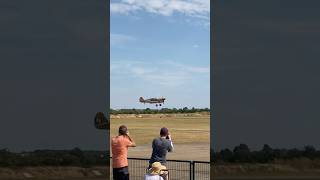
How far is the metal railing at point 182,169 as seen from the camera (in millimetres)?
11385

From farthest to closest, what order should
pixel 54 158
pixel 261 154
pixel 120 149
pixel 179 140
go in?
pixel 179 140, pixel 261 154, pixel 54 158, pixel 120 149

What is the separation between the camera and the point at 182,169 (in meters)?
11.8

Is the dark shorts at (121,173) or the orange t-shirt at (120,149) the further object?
the dark shorts at (121,173)

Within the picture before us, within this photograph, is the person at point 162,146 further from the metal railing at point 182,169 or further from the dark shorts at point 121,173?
the metal railing at point 182,169

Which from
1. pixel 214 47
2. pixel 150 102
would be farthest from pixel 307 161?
pixel 150 102

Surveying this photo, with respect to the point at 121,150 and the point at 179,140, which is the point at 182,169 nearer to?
the point at 121,150

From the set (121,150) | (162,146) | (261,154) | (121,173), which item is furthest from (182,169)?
(121,150)

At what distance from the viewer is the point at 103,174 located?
515 inches

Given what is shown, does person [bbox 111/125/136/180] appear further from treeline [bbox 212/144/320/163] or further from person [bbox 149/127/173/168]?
treeline [bbox 212/144/320/163]

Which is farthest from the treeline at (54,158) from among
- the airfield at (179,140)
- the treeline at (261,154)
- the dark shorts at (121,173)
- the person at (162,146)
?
the airfield at (179,140)

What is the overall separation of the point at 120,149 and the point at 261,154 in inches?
231

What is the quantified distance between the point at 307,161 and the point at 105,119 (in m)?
5.43

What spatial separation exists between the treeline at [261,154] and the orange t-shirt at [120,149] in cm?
489

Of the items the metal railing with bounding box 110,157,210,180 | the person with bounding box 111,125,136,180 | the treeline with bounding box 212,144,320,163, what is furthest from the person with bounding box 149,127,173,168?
the treeline with bounding box 212,144,320,163
